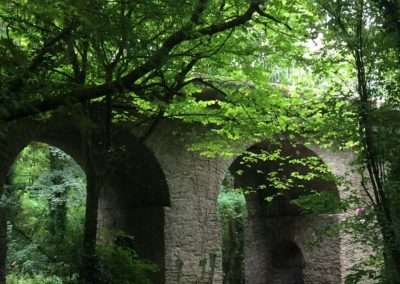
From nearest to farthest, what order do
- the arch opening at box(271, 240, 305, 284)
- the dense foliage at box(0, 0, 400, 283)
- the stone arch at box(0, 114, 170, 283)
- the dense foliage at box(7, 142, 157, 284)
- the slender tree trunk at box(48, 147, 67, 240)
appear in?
1. the dense foliage at box(0, 0, 400, 283)
2. the stone arch at box(0, 114, 170, 283)
3. the dense foliage at box(7, 142, 157, 284)
4. the slender tree trunk at box(48, 147, 67, 240)
5. the arch opening at box(271, 240, 305, 284)

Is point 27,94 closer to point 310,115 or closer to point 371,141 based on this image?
point 371,141

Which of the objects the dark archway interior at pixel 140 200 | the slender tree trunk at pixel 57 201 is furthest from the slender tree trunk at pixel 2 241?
the slender tree trunk at pixel 57 201

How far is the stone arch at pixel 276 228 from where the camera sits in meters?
11.3

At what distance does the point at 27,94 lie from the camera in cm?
315

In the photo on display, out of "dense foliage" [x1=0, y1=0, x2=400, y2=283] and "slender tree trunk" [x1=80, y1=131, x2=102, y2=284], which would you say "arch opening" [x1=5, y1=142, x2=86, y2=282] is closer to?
"slender tree trunk" [x1=80, y1=131, x2=102, y2=284]

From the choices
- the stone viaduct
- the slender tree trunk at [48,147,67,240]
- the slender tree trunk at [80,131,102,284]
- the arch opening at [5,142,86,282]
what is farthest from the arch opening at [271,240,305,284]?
the slender tree trunk at [80,131,102,284]

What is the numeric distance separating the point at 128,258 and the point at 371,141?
113 inches

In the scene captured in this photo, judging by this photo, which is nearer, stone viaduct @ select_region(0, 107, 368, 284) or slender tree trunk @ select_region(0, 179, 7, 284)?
slender tree trunk @ select_region(0, 179, 7, 284)

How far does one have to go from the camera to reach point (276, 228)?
1295cm

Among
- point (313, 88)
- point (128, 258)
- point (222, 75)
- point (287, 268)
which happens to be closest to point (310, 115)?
point (313, 88)

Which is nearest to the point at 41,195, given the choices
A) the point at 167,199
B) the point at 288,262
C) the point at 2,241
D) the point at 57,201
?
the point at 57,201

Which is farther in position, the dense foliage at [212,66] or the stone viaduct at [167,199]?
the stone viaduct at [167,199]

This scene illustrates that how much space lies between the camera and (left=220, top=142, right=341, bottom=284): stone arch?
11.3 m

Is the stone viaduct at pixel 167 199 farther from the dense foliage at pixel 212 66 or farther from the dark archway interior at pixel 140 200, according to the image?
the dense foliage at pixel 212 66
